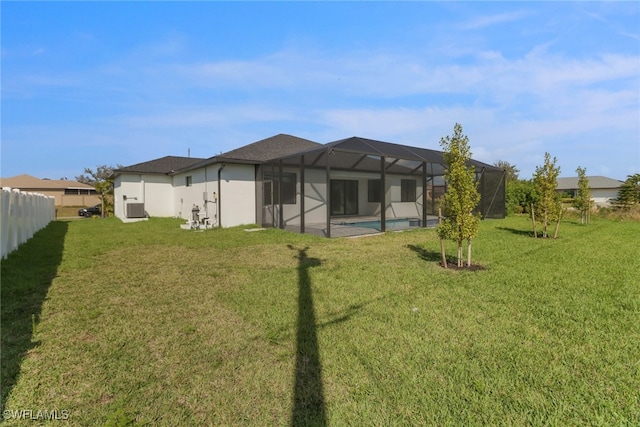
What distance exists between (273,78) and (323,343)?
12.8m

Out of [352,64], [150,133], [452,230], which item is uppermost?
[352,64]

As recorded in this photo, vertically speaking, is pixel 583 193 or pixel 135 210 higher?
pixel 583 193

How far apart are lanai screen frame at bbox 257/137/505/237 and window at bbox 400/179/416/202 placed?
51cm

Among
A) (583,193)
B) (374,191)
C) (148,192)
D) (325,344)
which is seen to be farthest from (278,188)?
(583,193)

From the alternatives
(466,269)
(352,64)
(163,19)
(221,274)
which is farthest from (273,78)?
(466,269)

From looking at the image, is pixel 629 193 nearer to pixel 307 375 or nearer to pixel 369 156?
pixel 369 156

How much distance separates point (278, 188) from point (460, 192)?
27.2ft

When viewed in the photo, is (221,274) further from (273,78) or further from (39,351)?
(273,78)

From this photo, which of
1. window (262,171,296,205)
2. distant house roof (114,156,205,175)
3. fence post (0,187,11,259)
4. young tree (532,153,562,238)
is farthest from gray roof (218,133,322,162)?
young tree (532,153,562,238)

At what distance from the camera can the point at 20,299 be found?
4.35 metres

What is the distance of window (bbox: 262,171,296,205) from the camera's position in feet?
42.7

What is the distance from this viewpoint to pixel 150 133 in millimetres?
19578

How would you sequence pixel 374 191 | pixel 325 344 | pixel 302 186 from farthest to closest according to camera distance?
1. pixel 374 191
2. pixel 302 186
3. pixel 325 344

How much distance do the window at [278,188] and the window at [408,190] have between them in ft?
24.8
